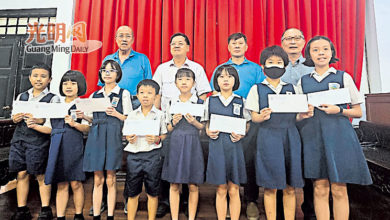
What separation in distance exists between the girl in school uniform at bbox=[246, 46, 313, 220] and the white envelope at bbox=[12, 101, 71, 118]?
132 centimetres

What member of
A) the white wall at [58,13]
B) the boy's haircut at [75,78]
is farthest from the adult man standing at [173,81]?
the white wall at [58,13]

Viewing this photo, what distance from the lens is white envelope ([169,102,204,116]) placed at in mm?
1310

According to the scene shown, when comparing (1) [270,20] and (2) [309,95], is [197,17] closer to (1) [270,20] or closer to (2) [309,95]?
(1) [270,20]

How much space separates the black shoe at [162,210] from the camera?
1564mm

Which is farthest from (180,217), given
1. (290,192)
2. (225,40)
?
(225,40)

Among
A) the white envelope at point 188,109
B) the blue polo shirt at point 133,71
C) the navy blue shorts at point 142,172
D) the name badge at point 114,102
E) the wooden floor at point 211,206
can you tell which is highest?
the blue polo shirt at point 133,71

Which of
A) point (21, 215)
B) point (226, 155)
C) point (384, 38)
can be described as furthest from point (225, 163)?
point (384, 38)

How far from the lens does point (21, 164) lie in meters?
1.43

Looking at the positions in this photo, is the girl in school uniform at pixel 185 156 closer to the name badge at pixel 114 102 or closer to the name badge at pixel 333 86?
the name badge at pixel 114 102

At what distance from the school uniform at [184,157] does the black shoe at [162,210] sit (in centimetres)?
46

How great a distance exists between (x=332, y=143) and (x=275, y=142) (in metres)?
0.33

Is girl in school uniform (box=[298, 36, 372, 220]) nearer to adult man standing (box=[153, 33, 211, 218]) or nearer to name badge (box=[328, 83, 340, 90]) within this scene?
name badge (box=[328, 83, 340, 90])

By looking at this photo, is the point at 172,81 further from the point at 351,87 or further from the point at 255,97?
the point at 351,87

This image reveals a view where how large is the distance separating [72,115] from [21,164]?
1.76 feet
